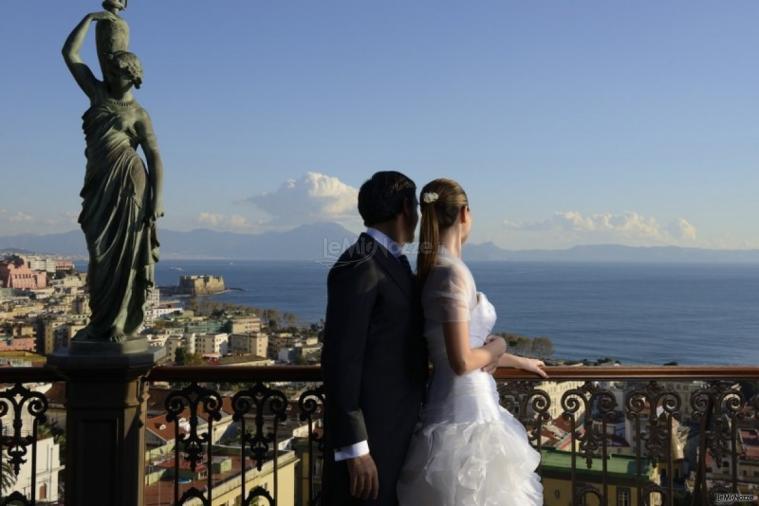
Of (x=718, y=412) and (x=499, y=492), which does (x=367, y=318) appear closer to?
(x=499, y=492)

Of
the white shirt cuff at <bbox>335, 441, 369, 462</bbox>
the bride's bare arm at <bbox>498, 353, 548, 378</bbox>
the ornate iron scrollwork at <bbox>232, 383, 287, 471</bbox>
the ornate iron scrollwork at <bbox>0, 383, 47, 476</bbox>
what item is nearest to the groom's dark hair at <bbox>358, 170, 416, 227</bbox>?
the white shirt cuff at <bbox>335, 441, 369, 462</bbox>

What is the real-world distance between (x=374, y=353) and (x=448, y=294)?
0.98 feet

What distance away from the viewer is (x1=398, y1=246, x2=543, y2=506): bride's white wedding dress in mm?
1973

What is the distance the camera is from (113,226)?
2.71 metres

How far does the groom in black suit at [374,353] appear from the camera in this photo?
1.88 metres

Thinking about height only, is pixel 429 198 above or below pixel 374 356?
above

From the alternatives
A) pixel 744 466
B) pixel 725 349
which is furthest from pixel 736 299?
pixel 744 466

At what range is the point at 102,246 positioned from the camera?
2691 mm

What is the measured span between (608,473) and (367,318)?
2.00 meters

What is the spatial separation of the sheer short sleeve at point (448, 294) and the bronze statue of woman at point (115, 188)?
141cm

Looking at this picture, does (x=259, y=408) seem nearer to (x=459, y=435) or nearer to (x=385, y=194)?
(x=459, y=435)

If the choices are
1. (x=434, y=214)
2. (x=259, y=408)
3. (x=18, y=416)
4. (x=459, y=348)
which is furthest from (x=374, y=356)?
(x=18, y=416)

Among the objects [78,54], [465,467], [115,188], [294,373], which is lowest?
[465,467]

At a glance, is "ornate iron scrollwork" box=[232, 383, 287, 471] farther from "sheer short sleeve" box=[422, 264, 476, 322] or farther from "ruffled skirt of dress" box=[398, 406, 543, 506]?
"sheer short sleeve" box=[422, 264, 476, 322]
